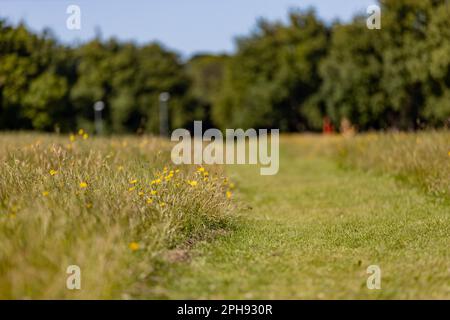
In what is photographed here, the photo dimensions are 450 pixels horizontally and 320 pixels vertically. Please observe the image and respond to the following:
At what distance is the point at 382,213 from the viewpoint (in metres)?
8.74

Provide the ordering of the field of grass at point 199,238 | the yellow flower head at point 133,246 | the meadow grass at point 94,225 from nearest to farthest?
the meadow grass at point 94,225, the field of grass at point 199,238, the yellow flower head at point 133,246

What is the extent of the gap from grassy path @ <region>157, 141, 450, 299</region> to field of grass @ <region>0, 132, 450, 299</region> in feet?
0.05

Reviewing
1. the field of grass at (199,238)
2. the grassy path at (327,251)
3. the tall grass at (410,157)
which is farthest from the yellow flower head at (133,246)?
the tall grass at (410,157)

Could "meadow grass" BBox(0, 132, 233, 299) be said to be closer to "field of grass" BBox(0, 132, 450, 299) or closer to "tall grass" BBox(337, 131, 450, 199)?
"field of grass" BBox(0, 132, 450, 299)

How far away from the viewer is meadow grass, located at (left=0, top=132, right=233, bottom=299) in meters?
4.73

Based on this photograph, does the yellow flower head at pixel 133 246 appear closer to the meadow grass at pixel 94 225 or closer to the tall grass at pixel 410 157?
the meadow grass at pixel 94 225

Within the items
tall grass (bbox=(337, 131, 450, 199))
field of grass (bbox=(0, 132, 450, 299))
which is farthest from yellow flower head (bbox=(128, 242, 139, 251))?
tall grass (bbox=(337, 131, 450, 199))

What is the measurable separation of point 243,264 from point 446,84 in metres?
29.8

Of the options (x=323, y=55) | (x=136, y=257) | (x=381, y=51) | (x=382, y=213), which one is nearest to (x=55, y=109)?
(x=381, y=51)

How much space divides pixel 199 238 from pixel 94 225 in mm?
1535

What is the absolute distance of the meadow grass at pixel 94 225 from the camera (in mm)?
4734

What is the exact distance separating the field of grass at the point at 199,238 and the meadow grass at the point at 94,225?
0.04 ft

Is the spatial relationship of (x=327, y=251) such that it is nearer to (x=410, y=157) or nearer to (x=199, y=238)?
(x=199, y=238)
